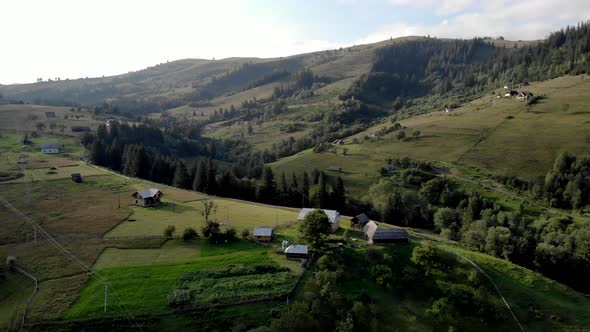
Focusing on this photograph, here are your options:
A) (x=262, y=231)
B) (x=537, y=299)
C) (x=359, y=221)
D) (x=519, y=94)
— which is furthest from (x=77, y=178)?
(x=519, y=94)

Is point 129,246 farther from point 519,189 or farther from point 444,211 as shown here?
point 519,189

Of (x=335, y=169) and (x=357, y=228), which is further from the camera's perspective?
(x=335, y=169)

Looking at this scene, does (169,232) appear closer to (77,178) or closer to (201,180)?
(201,180)

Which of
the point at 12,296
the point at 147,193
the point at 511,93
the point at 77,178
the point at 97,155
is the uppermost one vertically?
the point at 511,93

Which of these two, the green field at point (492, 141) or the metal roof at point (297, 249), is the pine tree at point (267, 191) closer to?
the green field at point (492, 141)

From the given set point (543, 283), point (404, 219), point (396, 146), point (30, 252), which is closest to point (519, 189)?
point (404, 219)

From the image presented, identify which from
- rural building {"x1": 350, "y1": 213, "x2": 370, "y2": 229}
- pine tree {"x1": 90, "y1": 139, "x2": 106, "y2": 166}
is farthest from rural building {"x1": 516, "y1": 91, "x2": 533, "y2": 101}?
pine tree {"x1": 90, "y1": 139, "x2": 106, "y2": 166}

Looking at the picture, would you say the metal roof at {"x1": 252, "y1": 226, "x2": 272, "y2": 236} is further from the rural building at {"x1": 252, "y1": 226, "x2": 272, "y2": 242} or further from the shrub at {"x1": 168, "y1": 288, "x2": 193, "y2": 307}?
the shrub at {"x1": 168, "y1": 288, "x2": 193, "y2": 307}

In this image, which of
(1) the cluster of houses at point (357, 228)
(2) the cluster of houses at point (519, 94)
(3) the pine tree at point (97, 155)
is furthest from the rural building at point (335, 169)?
(2) the cluster of houses at point (519, 94)
